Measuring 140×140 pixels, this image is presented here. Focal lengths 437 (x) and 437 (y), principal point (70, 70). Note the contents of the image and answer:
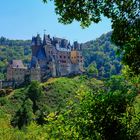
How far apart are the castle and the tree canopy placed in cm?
12137

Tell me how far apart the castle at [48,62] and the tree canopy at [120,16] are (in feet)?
398

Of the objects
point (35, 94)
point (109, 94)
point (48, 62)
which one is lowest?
point (35, 94)

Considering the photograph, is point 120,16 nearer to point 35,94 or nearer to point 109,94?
point 109,94

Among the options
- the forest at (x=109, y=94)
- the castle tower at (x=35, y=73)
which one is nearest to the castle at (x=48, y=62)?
the castle tower at (x=35, y=73)

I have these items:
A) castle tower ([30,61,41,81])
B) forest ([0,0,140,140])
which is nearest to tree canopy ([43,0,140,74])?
forest ([0,0,140,140])

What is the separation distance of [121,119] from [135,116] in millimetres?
713

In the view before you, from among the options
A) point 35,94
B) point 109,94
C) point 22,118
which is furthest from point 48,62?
point 109,94

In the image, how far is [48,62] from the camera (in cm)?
14775

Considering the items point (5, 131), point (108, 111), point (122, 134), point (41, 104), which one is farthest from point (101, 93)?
point (41, 104)

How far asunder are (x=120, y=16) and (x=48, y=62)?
132 m

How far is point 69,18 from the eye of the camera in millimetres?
16469

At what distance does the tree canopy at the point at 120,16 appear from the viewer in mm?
15734

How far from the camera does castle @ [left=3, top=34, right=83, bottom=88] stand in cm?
14262

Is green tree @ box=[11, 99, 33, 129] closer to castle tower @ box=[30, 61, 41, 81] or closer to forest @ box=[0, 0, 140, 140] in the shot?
castle tower @ box=[30, 61, 41, 81]
